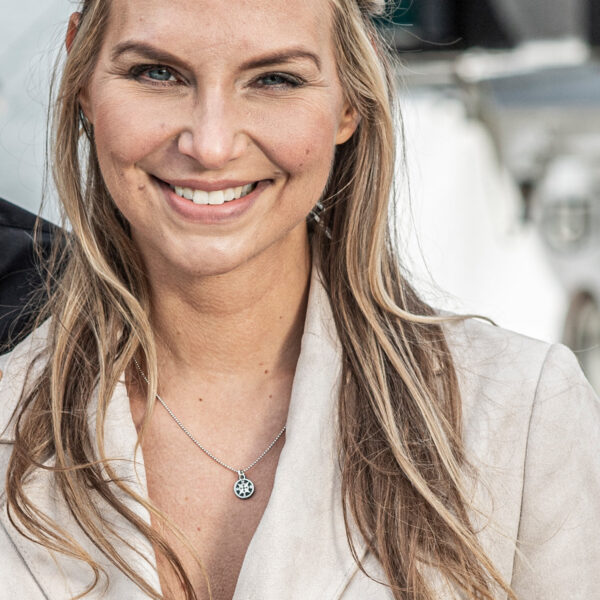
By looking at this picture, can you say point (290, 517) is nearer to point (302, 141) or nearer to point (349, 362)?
point (349, 362)

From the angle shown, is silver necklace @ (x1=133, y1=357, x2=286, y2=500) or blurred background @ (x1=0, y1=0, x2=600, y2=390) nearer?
silver necklace @ (x1=133, y1=357, x2=286, y2=500)

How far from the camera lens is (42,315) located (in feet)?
6.85

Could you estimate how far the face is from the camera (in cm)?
171

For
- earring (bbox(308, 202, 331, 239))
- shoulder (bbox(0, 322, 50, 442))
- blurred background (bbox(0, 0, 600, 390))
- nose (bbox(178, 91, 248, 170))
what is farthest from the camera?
blurred background (bbox(0, 0, 600, 390))

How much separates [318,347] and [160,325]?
27cm

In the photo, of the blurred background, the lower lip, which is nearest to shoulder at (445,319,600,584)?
the lower lip

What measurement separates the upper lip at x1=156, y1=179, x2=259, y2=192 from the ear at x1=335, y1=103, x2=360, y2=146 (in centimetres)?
22

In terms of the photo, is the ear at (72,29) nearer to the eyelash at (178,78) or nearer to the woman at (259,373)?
the woman at (259,373)

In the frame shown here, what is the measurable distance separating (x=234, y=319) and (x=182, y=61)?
1.46 feet

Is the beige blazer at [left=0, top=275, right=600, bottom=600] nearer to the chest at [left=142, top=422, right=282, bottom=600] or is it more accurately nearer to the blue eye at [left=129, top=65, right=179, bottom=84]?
the chest at [left=142, top=422, right=282, bottom=600]

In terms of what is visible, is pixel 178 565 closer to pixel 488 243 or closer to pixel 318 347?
pixel 318 347

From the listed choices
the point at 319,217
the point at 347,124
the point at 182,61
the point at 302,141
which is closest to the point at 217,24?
the point at 182,61

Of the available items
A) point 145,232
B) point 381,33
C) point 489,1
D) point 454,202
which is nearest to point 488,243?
point 454,202

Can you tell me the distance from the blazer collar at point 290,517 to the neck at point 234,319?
0.07 meters
